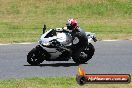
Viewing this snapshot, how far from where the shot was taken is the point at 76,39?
17.8 metres

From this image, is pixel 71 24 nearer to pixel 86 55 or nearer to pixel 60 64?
pixel 86 55

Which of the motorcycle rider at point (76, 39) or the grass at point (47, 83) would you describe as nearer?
the grass at point (47, 83)

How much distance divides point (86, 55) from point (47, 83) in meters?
4.87

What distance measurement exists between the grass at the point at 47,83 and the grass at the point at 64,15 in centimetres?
1437

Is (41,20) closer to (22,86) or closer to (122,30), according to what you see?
(122,30)

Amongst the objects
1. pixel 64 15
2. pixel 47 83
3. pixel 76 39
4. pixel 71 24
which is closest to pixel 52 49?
pixel 76 39

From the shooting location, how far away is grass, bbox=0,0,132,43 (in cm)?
3138

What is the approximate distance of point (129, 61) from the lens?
18953 mm

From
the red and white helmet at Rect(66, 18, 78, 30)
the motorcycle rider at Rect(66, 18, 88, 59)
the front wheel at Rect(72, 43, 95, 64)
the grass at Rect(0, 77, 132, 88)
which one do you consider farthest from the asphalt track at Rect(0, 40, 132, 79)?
the grass at Rect(0, 77, 132, 88)

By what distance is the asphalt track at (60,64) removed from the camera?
16141mm

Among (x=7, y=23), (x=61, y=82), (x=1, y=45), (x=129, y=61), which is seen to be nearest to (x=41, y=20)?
(x=7, y=23)

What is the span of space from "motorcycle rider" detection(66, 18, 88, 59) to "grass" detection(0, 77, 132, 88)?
3488 mm

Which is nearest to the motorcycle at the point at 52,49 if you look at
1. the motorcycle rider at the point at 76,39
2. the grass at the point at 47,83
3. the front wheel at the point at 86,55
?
the motorcycle rider at the point at 76,39

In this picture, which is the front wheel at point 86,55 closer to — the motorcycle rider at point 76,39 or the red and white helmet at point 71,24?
the motorcycle rider at point 76,39
